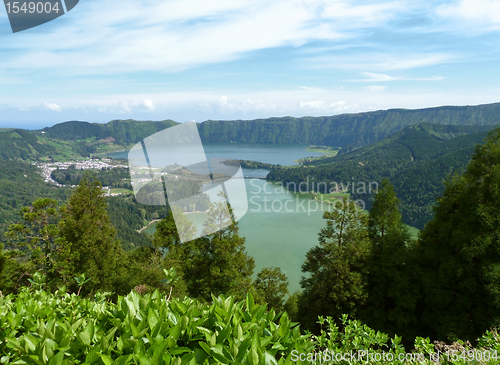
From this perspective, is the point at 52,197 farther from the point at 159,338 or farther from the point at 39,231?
the point at 159,338

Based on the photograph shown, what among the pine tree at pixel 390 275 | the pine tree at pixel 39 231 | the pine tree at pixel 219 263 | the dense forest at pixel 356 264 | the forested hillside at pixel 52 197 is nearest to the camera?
the dense forest at pixel 356 264

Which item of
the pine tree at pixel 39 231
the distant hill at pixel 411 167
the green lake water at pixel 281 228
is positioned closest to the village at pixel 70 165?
the green lake water at pixel 281 228

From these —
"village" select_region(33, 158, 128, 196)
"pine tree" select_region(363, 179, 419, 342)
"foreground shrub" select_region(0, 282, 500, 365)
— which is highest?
"foreground shrub" select_region(0, 282, 500, 365)

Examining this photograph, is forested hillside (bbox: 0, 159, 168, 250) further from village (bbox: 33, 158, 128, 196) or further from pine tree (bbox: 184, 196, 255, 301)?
pine tree (bbox: 184, 196, 255, 301)

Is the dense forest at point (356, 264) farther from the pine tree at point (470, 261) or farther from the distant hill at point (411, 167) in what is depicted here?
the distant hill at point (411, 167)

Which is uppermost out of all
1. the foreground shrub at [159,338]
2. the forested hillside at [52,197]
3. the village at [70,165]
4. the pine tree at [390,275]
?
the foreground shrub at [159,338]

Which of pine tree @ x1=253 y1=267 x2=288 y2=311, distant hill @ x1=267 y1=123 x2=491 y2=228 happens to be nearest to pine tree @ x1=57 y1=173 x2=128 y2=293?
pine tree @ x1=253 y1=267 x2=288 y2=311

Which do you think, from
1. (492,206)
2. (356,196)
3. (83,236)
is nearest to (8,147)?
(356,196)
